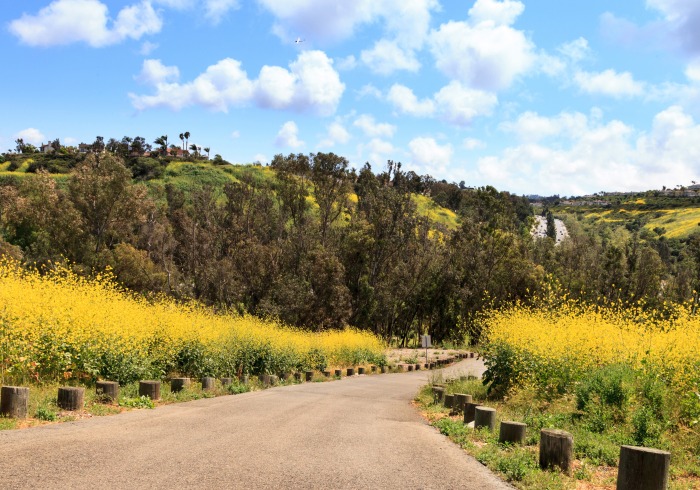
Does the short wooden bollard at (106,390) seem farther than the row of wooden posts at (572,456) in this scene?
Yes

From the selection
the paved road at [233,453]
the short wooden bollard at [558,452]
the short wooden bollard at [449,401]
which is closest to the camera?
the paved road at [233,453]

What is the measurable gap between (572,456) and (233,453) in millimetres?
4344

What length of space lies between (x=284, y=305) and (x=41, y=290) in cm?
2451

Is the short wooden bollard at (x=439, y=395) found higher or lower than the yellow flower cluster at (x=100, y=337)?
lower

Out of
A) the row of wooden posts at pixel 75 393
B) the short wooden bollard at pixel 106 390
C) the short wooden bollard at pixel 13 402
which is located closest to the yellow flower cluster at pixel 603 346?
the row of wooden posts at pixel 75 393

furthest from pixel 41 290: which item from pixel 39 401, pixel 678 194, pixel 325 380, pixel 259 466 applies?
pixel 678 194

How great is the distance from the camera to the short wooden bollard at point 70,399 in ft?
31.6

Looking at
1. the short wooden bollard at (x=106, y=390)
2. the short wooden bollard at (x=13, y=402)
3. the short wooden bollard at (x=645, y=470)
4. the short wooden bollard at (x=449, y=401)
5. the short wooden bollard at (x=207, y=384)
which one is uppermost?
the short wooden bollard at (x=645, y=470)

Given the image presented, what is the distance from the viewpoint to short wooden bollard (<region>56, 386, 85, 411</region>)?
9.62 metres

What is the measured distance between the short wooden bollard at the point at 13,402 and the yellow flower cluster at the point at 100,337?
2.38m

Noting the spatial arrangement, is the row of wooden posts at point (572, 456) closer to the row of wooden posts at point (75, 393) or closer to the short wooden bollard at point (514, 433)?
the short wooden bollard at point (514, 433)

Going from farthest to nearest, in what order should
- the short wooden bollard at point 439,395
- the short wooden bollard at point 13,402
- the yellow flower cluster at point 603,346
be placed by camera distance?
1. the short wooden bollard at point 439,395
2. the yellow flower cluster at point 603,346
3. the short wooden bollard at point 13,402

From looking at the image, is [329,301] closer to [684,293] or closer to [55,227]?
[55,227]

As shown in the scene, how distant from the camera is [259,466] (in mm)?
6895
